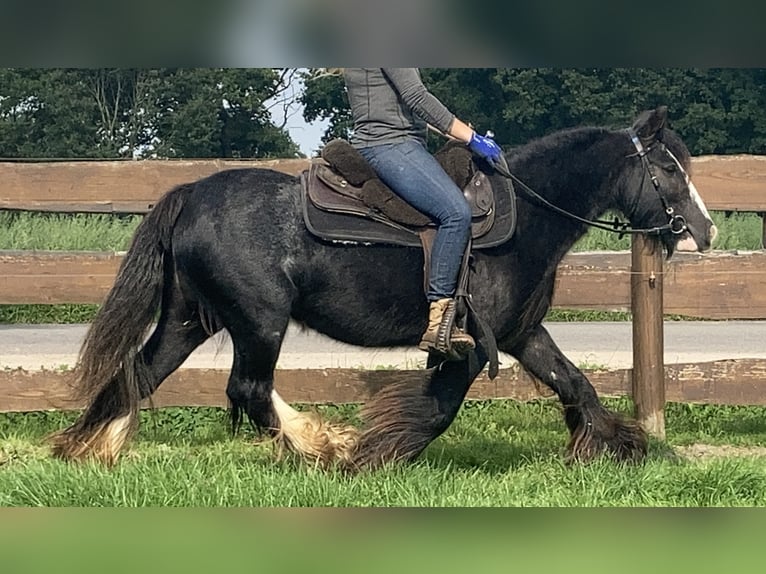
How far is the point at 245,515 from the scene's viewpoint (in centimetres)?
313

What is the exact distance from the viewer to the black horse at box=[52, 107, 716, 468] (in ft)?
16.2

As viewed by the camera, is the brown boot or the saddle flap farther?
the saddle flap

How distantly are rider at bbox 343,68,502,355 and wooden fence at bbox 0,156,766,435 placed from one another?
1.29 m

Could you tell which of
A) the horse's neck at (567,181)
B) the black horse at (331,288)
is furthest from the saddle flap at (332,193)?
the horse's neck at (567,181)

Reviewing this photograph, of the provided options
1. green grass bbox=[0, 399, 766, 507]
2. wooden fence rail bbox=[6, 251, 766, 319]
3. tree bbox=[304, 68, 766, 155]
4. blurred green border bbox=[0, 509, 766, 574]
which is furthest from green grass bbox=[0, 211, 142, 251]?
blurred green border bbox=[0, 509, 766, 574]

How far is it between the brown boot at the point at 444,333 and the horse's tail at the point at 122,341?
1.48m

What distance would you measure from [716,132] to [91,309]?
29.1ft

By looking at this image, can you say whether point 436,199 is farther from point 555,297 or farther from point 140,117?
point 140,117

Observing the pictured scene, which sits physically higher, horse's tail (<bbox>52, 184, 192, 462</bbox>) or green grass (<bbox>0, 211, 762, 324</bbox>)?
horse's tail (<bbox>52, 184, 192, 462</bbox>)

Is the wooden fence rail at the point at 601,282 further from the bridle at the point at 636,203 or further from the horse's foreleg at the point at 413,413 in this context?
the horse's foreleg at the point at 413,413

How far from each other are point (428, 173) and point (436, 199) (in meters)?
0.14

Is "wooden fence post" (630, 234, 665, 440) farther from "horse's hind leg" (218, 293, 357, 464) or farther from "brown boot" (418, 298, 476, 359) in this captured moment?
"horse's hind leg" (218, 293, 357, 464)
